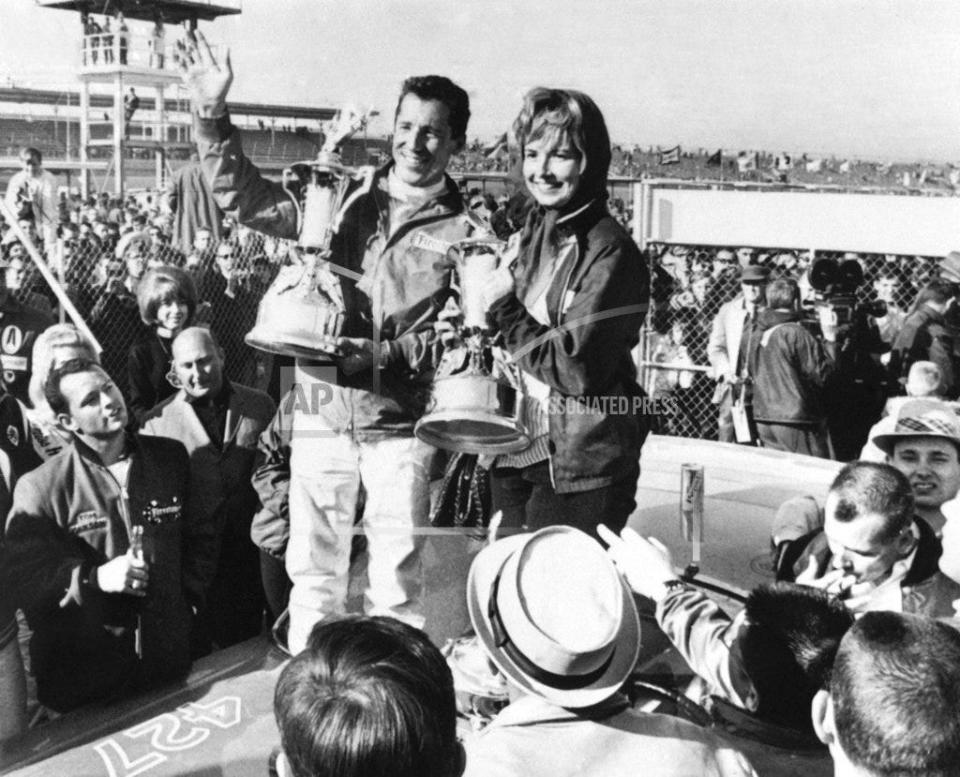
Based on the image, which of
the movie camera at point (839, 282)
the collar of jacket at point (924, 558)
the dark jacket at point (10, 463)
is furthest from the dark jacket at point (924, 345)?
the dark jacket at point (10, 463)

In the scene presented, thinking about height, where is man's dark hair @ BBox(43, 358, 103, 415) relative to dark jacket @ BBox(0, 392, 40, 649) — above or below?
above

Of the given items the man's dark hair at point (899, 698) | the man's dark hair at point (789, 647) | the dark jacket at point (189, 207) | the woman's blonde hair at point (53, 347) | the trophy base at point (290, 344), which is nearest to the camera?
the man's dark hair at point (899, 698)

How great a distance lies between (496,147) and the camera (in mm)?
3398

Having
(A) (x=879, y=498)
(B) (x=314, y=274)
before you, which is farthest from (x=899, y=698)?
(B) (x=314, y=274)

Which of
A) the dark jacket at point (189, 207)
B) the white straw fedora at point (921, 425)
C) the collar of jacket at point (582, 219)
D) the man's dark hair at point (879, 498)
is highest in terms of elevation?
the dark jacket at point (189, 207)

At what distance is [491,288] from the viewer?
8.12 ft

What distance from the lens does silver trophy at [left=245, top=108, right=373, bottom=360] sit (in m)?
2.58

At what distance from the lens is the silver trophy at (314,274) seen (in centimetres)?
258

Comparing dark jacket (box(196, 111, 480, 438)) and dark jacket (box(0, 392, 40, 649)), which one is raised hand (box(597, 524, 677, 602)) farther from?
dark jacket (box(0, 392, 40, 649))

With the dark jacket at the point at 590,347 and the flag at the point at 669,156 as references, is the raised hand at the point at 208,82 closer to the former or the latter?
the dark jacket at the point at 590,347

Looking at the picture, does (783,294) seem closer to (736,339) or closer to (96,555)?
(736,339)

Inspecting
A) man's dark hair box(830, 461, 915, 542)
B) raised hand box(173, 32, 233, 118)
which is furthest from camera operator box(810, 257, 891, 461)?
raised hand box(173, 32, 233, 118)

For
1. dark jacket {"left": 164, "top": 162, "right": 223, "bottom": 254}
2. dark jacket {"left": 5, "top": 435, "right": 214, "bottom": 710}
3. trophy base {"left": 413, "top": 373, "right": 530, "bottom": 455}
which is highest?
dark jacket {"left": 164, "top": 162, "right": 223, "bottom": 254}

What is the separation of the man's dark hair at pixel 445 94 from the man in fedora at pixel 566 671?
1255mm
